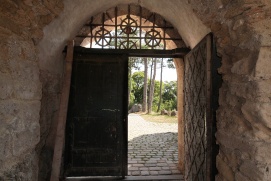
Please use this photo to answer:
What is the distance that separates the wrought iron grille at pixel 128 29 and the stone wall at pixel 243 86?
1.79m

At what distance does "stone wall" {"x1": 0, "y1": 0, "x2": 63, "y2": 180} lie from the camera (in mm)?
2047

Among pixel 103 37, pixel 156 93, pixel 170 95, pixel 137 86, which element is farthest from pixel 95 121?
pixel 156 93

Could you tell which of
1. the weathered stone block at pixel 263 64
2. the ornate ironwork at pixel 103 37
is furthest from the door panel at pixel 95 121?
the weathered stone block at pixel 263 64

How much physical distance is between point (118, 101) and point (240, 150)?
231 centimetres

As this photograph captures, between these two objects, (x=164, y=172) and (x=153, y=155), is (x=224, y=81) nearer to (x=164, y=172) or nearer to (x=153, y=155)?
(x=164, y=172)

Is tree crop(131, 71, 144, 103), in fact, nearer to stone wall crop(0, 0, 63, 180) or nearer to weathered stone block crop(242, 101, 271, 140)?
stone wall crop(0, 0, 63, 180)

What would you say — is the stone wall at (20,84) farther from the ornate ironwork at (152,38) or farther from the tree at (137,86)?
the tree at (137,86)

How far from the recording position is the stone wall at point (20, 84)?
205 cm

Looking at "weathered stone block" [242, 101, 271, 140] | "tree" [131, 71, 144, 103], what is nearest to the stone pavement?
"weathered stone block" [242, 101, 271, 140]

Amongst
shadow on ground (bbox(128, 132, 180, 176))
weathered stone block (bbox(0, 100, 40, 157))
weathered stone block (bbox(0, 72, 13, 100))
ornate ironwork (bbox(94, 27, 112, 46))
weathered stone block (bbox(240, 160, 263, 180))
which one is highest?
ornate ironwork (bbox(94, 27, 112, 46))

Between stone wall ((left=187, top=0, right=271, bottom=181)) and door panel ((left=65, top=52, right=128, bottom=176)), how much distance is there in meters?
1.89

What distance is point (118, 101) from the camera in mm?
3904

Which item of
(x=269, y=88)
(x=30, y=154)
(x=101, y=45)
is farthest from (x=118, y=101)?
(x=269, y=88)

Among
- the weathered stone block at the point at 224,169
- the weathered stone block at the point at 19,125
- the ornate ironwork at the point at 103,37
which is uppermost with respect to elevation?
the ornate ironwork at the point at 103,37
